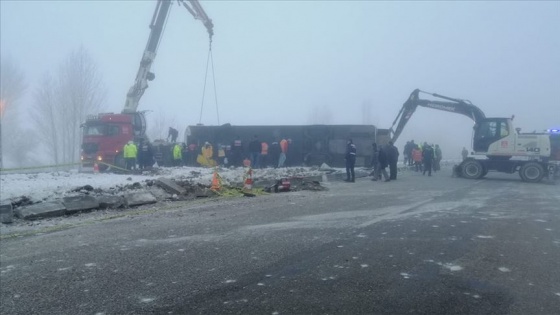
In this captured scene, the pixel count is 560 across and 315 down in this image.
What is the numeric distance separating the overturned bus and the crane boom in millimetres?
3833

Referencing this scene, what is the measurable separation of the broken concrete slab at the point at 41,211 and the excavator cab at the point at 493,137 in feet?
63.4

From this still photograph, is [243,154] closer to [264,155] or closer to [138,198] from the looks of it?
[264,155]

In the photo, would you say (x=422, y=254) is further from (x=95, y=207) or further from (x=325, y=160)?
(x=325, y=160)

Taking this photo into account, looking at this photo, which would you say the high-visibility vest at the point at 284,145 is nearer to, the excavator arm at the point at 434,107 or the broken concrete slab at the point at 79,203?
the excavator arm at the point at 434,107

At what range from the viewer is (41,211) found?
427 inches

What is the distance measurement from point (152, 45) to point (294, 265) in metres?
26.0

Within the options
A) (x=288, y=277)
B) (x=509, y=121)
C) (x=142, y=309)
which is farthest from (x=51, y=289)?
(x=509, y=121)

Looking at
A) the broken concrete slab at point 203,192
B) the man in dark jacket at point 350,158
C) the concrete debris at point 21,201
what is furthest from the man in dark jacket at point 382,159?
the concrete debris at point 21,201

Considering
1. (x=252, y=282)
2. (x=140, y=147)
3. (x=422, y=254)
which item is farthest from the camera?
(x=140, y=147)

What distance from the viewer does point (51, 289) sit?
544 centimetres

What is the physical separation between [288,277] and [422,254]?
1.99 m

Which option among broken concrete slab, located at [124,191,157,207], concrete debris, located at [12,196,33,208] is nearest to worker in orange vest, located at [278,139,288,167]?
broken concrete slab, located at [124,191,157,207]

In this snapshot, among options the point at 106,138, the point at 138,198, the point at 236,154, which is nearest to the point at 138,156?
the point at 106,138

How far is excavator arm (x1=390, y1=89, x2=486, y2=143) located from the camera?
978 inches
